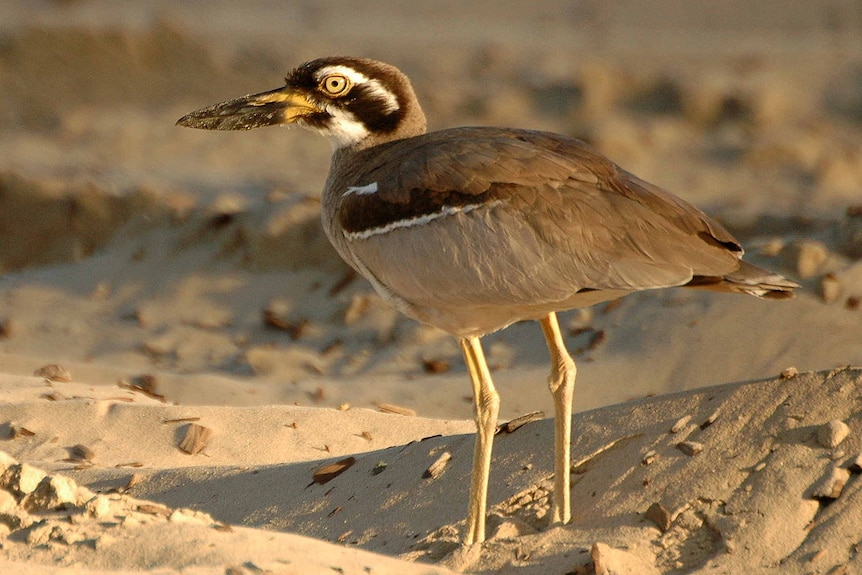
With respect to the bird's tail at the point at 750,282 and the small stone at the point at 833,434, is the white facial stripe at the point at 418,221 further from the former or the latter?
the small stone at the point at 833,434

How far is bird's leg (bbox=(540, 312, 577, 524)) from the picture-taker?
5184 millimetres

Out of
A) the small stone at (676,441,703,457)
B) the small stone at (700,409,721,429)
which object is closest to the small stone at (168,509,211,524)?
the small stone at (676,441,703,457)

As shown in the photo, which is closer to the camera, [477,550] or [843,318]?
[477,550]

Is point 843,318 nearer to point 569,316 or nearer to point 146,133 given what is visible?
point 569,316

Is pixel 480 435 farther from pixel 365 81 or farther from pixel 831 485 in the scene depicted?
pixel 365 81

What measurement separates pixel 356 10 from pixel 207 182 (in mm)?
8534

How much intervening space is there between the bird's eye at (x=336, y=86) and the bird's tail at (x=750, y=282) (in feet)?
6.63

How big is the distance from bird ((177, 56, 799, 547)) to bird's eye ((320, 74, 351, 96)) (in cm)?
56

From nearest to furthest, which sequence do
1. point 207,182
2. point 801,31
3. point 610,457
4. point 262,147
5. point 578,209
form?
point 578,209
point 610,457
point 207,182
point 262,147
point 801,31

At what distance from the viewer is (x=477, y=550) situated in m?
5.05

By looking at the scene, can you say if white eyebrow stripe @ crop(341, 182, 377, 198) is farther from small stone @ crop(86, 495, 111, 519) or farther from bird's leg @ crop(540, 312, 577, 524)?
small stone @ crop(86, 495, 111, 519)

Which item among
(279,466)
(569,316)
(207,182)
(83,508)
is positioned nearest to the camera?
(83,508)

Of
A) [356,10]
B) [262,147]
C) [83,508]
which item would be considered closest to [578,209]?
[83,508]

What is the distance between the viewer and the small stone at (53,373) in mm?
8531
